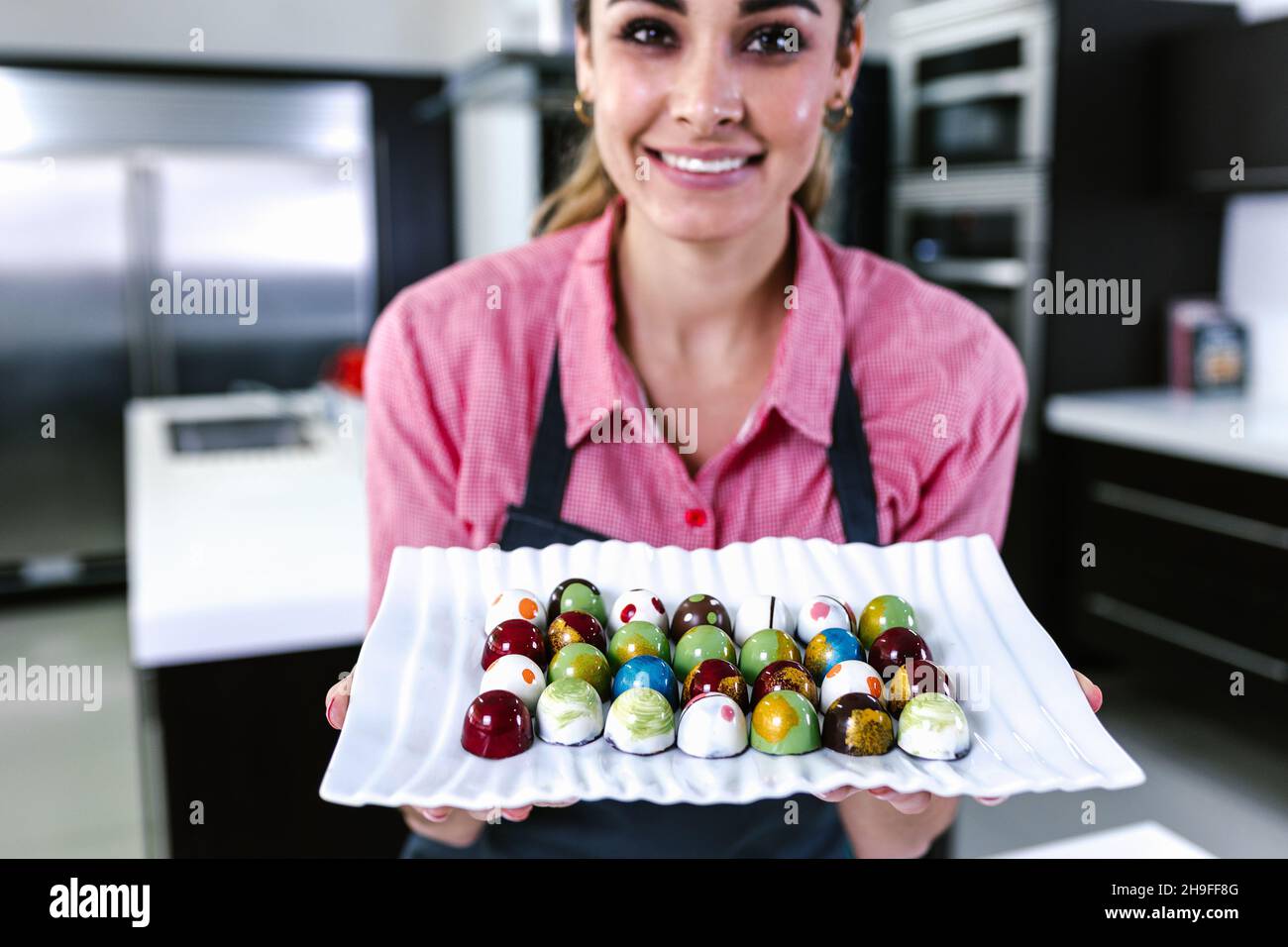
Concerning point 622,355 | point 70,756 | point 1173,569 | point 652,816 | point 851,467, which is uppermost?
point 622,355

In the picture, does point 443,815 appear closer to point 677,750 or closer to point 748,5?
point 677,750

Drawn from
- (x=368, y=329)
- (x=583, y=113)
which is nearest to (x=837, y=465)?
(x=583, y=113)

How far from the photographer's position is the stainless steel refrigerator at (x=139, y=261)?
401 centimetres

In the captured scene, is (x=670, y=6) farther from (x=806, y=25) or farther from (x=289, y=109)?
(x=289, y=109)

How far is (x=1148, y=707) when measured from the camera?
310 cm

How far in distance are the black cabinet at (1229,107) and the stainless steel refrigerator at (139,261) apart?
266 centimetres

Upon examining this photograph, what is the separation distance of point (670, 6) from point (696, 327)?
34 centimetres

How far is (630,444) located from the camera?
3.84 ft

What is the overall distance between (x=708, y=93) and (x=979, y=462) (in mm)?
442

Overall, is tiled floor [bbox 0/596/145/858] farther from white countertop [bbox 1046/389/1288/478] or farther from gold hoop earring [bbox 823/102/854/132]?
white countertop [bbox 1046/389/1288/478]

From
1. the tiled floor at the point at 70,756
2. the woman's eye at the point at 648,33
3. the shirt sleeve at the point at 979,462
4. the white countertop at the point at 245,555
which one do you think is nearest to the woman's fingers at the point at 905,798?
the shirt sleeve at the point at 979,462

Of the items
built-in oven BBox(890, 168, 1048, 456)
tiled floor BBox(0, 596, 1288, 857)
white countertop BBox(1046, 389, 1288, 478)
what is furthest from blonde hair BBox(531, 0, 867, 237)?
built-in oven BBox(890, 168, 1048, 456)

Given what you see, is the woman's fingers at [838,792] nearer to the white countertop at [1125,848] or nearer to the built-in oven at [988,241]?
the white countertop at [1125,848]
